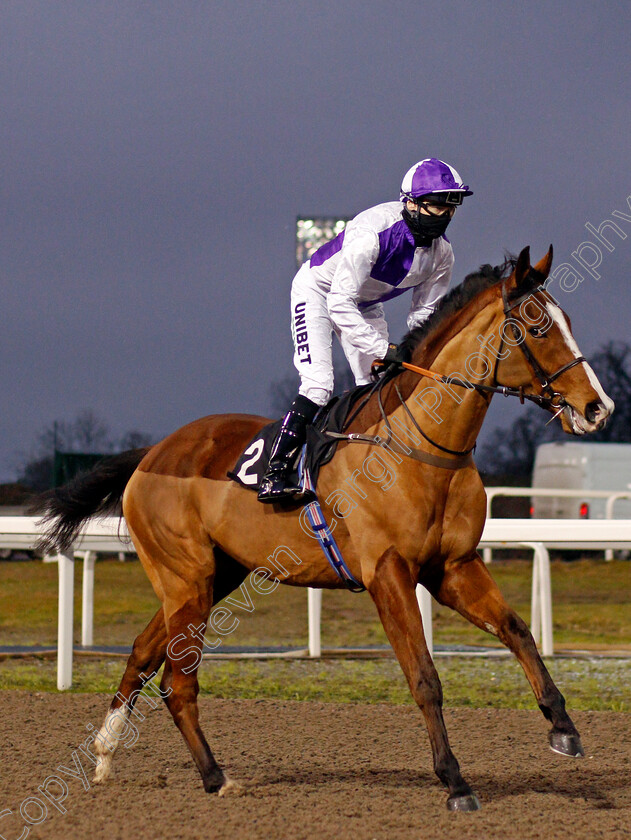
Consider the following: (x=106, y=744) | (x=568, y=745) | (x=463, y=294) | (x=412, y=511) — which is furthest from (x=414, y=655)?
(x=106, y=744)

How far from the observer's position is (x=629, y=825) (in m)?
3.28

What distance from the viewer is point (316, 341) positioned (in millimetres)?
4371

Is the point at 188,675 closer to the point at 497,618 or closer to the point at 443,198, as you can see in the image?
the point at 497,618

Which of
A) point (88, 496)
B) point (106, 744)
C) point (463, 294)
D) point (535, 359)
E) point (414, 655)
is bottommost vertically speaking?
point (106, 744)

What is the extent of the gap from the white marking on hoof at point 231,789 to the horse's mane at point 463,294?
174 cm

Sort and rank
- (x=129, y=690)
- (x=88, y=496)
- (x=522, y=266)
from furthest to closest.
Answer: (x=88, y=496)
(x=129, y=690)
(x=522, y=266)

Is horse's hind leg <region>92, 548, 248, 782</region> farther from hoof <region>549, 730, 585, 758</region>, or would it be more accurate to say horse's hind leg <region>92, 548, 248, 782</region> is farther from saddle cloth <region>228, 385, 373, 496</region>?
hoof <region>549, 730, 585, 758</region>

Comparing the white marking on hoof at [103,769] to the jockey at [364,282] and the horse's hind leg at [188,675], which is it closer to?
the horse's hind leg at [188,675]

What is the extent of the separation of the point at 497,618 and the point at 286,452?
1042 millimetres

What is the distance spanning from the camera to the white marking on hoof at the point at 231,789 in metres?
3.81

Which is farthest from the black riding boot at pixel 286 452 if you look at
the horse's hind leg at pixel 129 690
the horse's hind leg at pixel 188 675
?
the horse's hind leg at pixel 129 690

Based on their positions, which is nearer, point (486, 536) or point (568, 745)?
point (568, 745)

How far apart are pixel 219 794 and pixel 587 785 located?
1386 mm

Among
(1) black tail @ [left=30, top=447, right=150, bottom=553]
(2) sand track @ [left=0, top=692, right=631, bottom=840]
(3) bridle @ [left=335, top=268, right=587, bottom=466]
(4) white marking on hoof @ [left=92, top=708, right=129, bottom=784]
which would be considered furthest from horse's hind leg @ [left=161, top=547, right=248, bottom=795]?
→ (3) bridle @ [left=335, top=268, right=587, bottom=466]
